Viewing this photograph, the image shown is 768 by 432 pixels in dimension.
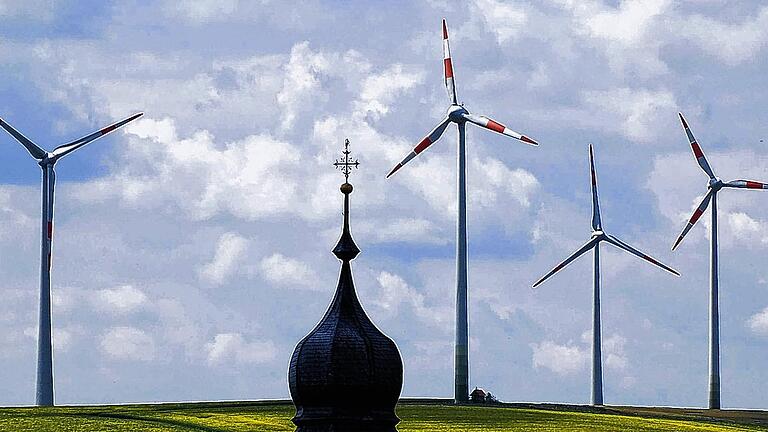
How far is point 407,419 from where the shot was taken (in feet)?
309

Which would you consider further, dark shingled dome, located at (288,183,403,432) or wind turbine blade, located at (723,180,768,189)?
wind turbine blade, located at (723,180,768,189)

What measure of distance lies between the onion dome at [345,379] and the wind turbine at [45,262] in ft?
225

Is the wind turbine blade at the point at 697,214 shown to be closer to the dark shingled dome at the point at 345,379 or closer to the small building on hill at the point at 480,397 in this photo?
the small building on hill at the point at 480,397

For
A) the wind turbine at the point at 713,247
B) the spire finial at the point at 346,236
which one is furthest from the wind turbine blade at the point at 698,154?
the spire finial at the point at 346,236

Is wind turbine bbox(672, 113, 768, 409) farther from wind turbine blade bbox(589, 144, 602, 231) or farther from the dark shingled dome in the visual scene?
the dark shingled dome

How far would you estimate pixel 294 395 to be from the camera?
1670 inches

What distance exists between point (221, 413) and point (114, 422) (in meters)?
10.5

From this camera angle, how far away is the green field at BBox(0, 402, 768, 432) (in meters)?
87.9

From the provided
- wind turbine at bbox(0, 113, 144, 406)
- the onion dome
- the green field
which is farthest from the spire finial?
wind turbine at bbox(0, 113, 144, 406)

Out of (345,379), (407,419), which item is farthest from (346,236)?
(407,419)

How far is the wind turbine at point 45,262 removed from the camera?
108562 mm

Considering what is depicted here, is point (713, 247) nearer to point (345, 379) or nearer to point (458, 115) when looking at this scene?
point (458, 115)

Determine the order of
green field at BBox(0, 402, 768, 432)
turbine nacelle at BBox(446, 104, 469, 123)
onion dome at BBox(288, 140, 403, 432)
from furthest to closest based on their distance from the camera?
turbine nacelle at BBox(446, 104, 469, 123)
green field at BBox(0, 402, 768, 432)
onion dome at BBox(288, 140, 403, 432)

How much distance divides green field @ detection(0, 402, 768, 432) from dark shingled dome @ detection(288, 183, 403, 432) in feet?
144
